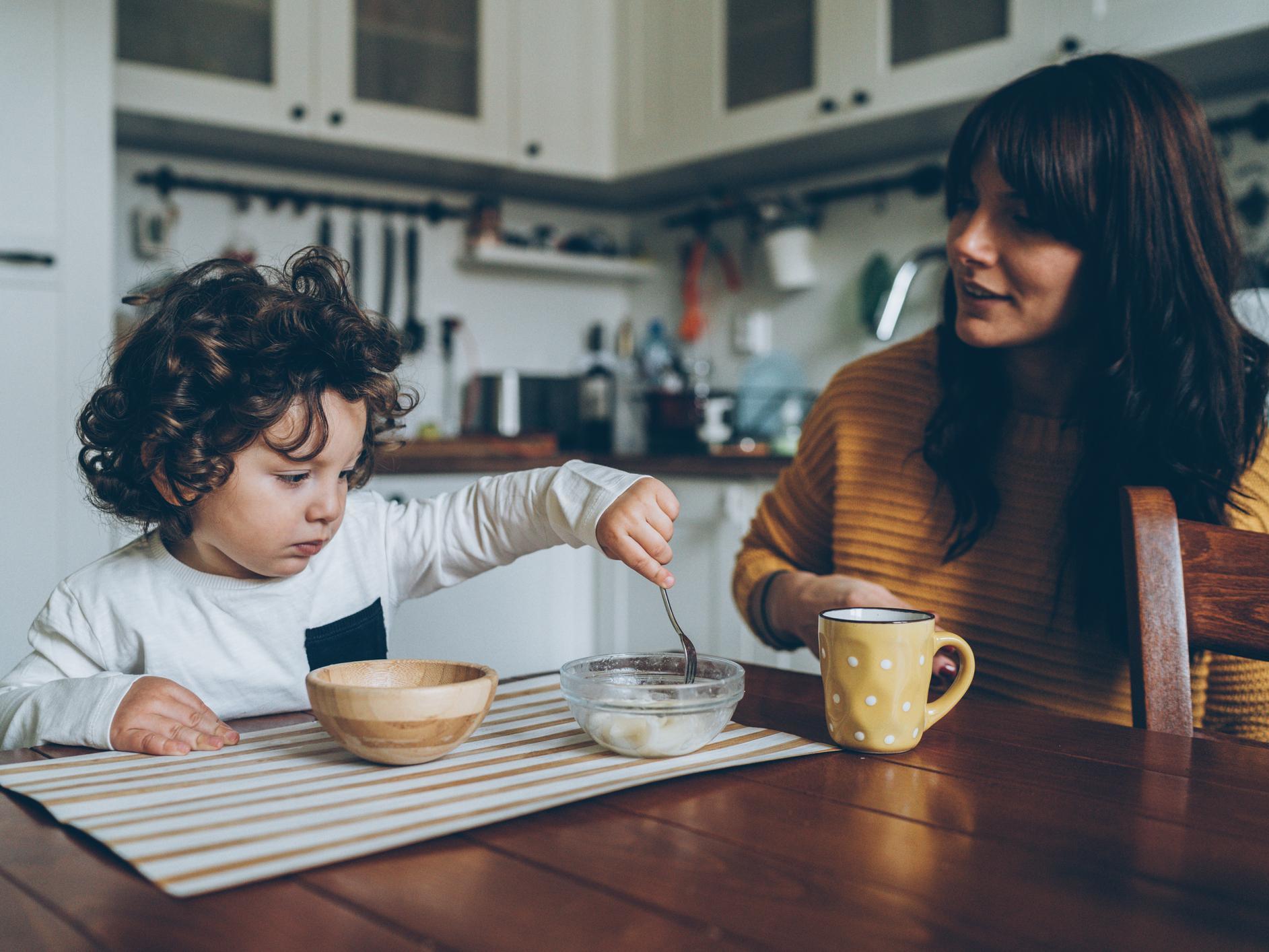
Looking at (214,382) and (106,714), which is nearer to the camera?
(106,714)

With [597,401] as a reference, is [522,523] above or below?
below

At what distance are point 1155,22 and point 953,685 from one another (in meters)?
1.76

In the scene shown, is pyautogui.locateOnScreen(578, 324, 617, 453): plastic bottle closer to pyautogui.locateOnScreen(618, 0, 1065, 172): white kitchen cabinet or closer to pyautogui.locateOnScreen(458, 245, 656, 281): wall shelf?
pyautogui.locateOnScreen(458, 245, 656, 281): wall shelf

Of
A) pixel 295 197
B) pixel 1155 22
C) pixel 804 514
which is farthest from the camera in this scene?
pixel 295 197

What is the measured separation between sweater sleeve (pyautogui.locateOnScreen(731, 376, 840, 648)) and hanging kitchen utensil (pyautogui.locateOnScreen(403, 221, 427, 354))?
6.43 feet

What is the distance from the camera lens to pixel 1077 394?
1273 mm

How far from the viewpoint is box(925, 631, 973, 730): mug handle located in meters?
0.79

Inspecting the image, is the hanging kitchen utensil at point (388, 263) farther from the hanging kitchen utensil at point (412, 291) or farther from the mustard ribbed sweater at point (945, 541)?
the mustard ribbed sweater at point (945, 541)

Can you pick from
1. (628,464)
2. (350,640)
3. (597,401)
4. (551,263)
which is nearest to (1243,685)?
(350,640)

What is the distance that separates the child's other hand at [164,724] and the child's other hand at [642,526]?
322 millimetres

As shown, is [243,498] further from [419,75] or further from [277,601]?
[419,75]

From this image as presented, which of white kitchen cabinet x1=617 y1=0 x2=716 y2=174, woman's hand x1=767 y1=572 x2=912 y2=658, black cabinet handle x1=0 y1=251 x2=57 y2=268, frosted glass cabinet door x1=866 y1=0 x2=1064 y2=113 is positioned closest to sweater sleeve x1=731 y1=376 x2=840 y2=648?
woman's hand x1=767 y1=572 x2=912 y2=658

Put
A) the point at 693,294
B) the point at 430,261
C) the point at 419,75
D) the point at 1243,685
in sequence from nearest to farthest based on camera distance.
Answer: the point at 1243,685 → the point at 419,75 → the point at 430,261 → the point at 693,294

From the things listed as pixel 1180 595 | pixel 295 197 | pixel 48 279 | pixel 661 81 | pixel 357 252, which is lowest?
pixel 1180 595
